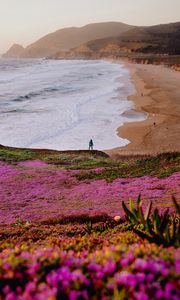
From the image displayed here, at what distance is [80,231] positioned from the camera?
10.6 m

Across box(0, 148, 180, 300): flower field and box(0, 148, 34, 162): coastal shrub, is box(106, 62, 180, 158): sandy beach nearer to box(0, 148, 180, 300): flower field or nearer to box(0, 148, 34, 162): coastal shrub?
box(0, 148, 34, 162): coastal shrub

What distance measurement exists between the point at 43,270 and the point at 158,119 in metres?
42.0

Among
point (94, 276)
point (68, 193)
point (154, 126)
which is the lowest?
point (68, 193)

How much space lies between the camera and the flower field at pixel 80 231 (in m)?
3.48

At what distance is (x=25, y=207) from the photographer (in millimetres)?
15203

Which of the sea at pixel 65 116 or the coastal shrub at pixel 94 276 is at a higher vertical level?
the coastal shrub at pixel 94 276

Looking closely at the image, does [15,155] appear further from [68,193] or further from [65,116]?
[65,116]

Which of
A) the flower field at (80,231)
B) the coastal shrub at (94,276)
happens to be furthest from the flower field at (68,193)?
the coastal shrub at (94,276)

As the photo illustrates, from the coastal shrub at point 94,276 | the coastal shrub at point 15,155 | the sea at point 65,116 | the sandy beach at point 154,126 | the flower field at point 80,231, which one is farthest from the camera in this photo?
the sea at point 65,116

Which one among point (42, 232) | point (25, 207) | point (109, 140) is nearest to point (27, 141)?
point (109, 140)

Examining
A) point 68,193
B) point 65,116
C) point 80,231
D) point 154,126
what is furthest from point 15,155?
point 65,116

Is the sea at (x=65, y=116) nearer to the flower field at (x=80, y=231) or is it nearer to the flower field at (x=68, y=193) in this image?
the flower field at (x=80, y=231)

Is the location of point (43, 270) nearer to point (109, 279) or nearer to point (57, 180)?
point (109, 279)

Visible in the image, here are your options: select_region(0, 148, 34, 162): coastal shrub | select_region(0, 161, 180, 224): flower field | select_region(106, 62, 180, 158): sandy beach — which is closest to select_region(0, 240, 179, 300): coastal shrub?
select_region(0, 161, 180, 224): flower field
